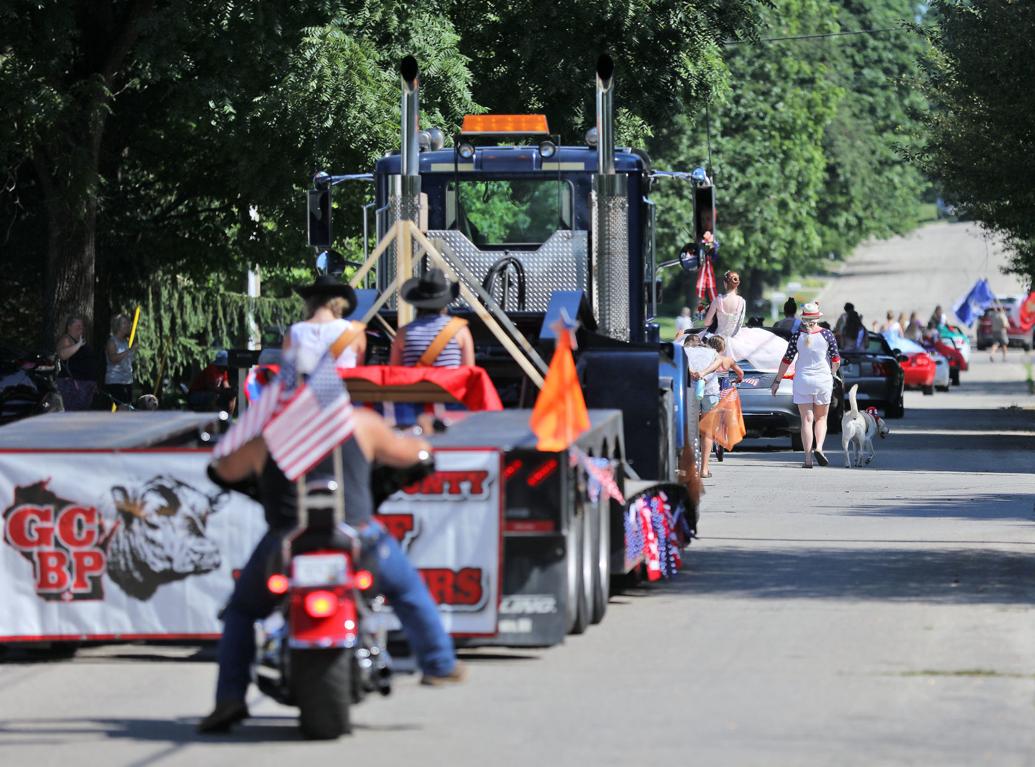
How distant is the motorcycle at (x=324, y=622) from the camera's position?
8.27 metres

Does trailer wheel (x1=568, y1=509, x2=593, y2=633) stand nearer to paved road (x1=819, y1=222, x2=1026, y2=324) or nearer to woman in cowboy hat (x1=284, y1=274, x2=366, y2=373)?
woman in cowboy hat (x1=284, y1=274, x2=366, y2=373)

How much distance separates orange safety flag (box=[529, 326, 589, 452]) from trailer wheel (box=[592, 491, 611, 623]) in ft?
4.13

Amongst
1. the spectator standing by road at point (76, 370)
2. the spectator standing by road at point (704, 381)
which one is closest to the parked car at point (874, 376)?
the spectator standing by road at point (704, 381)

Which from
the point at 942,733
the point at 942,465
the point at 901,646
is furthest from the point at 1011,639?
the point at 942,465

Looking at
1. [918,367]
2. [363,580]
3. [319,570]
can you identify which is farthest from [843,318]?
[319,570]

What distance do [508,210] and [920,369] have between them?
32.6 m

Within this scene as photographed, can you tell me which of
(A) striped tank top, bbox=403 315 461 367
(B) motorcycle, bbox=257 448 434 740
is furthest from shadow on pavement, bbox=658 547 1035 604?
(B) motorcycle, bbox=257 448 434 740

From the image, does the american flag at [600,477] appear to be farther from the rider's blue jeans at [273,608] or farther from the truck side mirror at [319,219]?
the truck side mirror at [319,219]

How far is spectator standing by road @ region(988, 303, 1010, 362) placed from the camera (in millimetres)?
72188

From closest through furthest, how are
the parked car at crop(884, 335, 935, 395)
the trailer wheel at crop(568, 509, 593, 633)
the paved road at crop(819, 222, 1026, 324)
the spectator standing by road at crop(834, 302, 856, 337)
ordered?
1. the trailer wheel at crop(568, 509, 593, 633)
2. the spectator standing by road at crop(834, 302, 856, 337)
3. the parked car at crop(884, 335, 935, 395)
4. the paved road at crop(819, 222, 1026, 324)

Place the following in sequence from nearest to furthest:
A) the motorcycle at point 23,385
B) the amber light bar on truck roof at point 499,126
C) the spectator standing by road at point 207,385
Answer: the amber light bar on truck roof at point 499,126 < the motorcycle at point 23,385 < the spectator standing by road at point 207,385

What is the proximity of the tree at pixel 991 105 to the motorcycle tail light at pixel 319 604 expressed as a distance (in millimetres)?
20665

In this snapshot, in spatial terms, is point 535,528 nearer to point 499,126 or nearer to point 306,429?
point 306,429

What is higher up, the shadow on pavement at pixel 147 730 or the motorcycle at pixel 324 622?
the motorcycle at pixel 324 622
